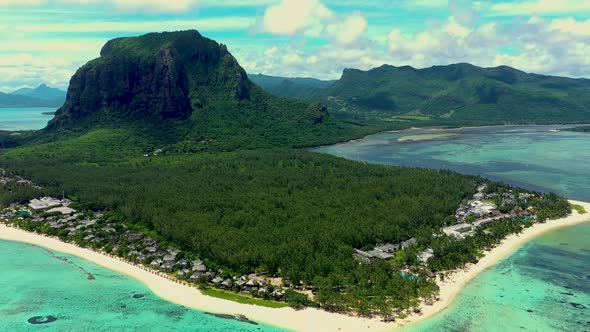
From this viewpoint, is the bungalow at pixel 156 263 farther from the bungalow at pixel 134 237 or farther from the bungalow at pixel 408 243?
the bungalow at pixel 408 243

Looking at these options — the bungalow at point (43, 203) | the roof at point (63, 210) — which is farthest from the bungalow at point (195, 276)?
the bungalow at point (43, 203)

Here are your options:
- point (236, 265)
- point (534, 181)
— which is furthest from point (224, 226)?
point (534, 181)

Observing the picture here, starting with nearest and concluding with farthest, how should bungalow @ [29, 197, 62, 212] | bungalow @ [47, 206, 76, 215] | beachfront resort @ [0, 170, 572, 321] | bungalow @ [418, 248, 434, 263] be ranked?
beachfront resort @ [0, 170, 572, 321]
bungalow @ [418, 248, 434, 263]
bungalow @ [47, 206, 76, 215]
bungalow @ [29, 197, 62, 212]

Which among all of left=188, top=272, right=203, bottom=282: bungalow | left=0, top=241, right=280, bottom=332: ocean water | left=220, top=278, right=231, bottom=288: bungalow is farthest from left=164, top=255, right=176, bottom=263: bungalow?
left=220, top=278, right=231, bottom=288: bungalow

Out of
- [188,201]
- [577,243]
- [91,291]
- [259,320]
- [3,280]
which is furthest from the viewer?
[188,201]

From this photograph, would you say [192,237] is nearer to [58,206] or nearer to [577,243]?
[58,206]

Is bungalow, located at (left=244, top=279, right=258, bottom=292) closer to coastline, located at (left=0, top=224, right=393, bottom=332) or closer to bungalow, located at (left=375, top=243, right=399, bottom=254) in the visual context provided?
coastline, located at (left=0, top=224, right=393, bottom=332)
